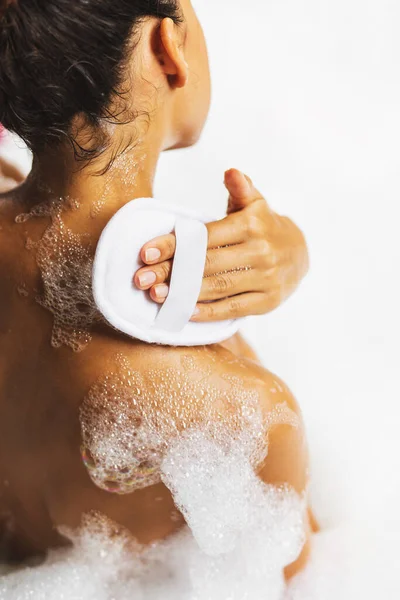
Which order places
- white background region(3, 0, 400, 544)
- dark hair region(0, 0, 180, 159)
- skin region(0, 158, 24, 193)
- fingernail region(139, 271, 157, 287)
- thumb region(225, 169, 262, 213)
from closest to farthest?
dark hair region(0, 0, 180, 159), fingernail region(139, 271, 157, 287), thumb region(225, 169, 262, 213), skin region(0, 158, 24, 193), white background region(3, 0, 400, 544)

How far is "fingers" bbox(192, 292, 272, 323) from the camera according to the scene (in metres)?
0.75

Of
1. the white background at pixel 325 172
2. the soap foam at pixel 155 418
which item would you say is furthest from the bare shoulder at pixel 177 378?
the white background at pixel 325 172

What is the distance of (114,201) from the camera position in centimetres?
76

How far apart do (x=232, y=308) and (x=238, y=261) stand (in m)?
0.06

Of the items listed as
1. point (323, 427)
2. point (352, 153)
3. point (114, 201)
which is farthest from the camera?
point (352, 153)

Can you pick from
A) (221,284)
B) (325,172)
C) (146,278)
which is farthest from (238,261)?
(325,172)

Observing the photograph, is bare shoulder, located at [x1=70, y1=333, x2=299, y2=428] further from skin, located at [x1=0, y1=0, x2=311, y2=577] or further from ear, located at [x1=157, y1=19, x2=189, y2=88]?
ear, located at [x1=157, y1=19, x2=189, y2=88]

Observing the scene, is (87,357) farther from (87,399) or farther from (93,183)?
(93,183)

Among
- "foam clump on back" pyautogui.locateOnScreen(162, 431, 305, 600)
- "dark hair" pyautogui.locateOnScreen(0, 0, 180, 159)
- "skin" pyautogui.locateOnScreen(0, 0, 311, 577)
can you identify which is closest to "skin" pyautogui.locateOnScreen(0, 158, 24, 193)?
"skin" pyautogui.locateOnScreen(0, 0, 311, 577)

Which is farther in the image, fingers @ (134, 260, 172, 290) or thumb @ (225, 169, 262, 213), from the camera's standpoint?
thumb @ (225, 169, 262, 213)

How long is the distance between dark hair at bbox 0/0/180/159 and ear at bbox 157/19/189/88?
2 cm

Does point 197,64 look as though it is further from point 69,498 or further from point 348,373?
point 348,373

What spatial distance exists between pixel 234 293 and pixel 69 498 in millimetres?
338

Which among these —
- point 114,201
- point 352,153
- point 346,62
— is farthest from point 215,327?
point 346,62
